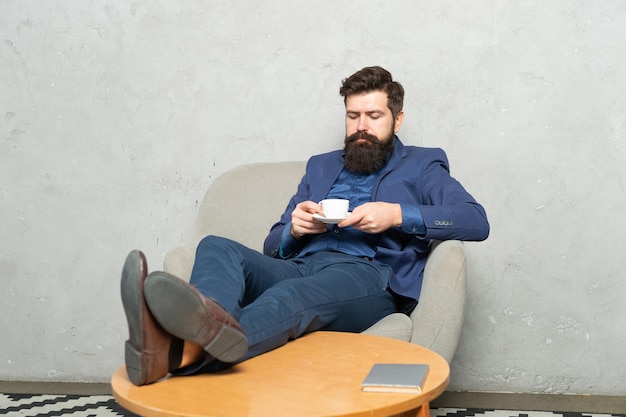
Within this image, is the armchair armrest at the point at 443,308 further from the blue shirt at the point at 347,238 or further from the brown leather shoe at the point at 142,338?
the brown leather shoe at the point at 142,338

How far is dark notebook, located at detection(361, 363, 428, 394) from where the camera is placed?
1463 mm

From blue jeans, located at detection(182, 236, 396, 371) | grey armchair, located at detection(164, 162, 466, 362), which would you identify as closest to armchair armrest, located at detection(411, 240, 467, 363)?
grey armchair, located at detection(164, 162, 466, 362)

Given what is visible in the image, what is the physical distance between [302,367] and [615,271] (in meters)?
1.76

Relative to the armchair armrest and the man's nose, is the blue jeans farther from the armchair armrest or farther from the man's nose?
the man's nose

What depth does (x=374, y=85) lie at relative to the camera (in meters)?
2.65

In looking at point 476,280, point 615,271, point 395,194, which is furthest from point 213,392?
point 615,271

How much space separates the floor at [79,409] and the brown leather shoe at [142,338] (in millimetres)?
1348

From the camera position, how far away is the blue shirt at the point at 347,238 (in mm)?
2498

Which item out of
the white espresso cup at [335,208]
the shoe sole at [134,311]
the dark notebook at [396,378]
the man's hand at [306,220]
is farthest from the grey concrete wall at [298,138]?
the shoe sole at [134,311]

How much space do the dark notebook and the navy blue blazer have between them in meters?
0.78

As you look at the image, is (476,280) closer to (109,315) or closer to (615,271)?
(615,271)

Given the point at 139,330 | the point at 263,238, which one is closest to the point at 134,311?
the point at 139,330

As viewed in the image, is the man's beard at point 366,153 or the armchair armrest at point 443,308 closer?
the armchair armrest at point 443,308

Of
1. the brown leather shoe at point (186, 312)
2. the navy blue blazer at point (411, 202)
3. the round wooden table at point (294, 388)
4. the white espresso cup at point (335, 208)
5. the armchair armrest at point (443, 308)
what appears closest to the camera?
the round wooden table at point (294, 388)
